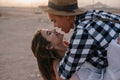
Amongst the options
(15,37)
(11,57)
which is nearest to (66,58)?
(11,57)

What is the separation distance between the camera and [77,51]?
298cm

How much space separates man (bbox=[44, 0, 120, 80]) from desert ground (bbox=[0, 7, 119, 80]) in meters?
1.97

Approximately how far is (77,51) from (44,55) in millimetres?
902

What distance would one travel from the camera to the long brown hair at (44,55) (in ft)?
12.5

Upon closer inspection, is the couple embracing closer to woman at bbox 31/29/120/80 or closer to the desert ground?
woman at bbox 31/29/120/80

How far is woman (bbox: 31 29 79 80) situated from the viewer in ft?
12.4

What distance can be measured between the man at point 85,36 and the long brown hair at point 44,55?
51 centimetres

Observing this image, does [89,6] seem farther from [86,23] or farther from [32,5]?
[86,23]

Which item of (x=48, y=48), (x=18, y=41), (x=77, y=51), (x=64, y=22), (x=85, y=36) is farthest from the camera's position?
(x=18, y=41)

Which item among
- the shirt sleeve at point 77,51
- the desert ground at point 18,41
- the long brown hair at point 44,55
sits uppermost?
the shirt sleeve at point 77,51

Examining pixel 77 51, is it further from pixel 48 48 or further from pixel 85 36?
pixel 48 48

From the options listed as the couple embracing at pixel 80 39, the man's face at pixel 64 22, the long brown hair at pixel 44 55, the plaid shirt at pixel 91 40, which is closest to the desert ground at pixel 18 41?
the long brown hair at pixel 44 55

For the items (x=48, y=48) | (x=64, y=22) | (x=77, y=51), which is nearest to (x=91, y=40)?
(x=77, y=51)

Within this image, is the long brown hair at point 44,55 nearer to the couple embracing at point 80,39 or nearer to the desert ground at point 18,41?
the couple embracing at point 80,39
